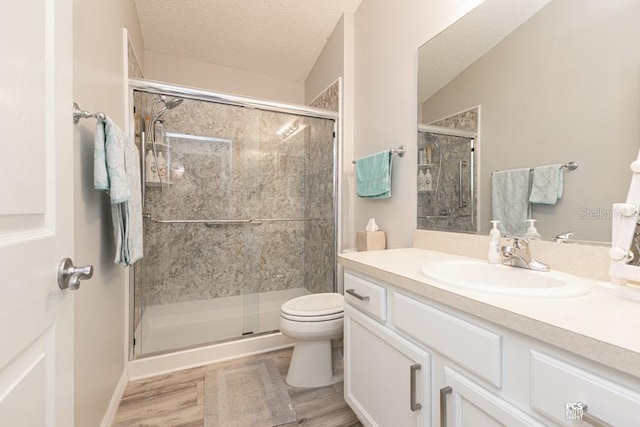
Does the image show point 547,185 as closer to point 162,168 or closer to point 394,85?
point 394,85

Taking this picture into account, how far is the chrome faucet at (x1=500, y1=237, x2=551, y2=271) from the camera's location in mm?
1013

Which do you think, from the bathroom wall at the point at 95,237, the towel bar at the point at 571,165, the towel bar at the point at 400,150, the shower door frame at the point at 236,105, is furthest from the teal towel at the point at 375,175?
the bathroom wall at the point at 95,237

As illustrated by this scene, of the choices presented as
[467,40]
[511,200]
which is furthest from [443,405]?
[467,40]

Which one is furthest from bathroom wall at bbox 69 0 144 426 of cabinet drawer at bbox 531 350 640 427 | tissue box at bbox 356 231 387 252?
tissue box at bbox 356 231 387 252

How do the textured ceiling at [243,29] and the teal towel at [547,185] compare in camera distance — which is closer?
the teal towel at [547,185]

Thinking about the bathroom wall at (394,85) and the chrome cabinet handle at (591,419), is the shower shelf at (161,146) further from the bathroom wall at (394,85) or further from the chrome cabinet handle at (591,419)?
the chrome cabinet handle at (591,419)

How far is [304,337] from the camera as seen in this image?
1.59m

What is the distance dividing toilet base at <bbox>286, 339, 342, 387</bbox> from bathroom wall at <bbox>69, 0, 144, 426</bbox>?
932mm

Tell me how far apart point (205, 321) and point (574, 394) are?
7.81ft

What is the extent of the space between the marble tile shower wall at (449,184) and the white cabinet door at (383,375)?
683 mm

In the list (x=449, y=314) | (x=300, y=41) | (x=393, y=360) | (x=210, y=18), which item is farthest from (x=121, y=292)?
(x=300, y=41)

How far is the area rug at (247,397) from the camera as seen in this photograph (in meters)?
1.38

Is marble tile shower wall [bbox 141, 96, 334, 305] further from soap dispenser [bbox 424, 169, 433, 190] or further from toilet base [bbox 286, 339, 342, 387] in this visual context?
soap dispenser [bbox 424, 169, 433, 190]

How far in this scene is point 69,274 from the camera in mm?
595
